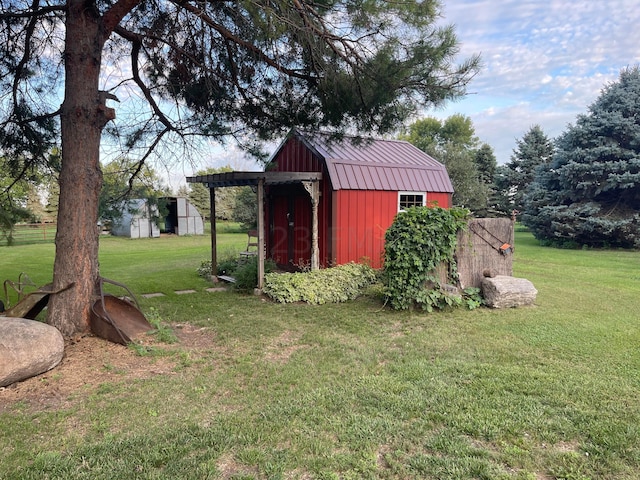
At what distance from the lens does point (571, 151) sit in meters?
14.9

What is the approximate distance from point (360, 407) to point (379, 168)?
20.4 ft

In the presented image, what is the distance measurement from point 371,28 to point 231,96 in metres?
2.27

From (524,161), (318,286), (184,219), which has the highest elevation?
(524,161)

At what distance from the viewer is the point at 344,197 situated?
305 inches

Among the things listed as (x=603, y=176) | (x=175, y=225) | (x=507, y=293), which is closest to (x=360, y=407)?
(x=507, y=293)

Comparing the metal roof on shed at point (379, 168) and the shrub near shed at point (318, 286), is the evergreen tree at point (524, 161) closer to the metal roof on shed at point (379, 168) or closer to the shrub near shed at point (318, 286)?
the metal roof on shed at point (379, 168)

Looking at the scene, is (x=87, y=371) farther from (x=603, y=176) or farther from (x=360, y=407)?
(x=603, y=176)

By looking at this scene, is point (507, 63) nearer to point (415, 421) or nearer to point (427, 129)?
point (415, 421)

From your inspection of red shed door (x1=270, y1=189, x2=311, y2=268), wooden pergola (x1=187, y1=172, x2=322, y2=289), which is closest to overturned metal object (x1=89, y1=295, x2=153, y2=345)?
wooden pergola (x1=187, y1=172, x2=322, y2=289)

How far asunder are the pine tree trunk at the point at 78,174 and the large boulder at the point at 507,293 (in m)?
5.21

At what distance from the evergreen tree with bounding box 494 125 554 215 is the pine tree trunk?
20583 millimetres

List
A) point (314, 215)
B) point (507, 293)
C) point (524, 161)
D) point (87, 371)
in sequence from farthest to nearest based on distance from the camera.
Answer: point (524, 161) → point (314, 215) → point (507, 293) → point (87, 371)

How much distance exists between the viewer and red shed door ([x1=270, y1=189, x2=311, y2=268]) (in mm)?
8523

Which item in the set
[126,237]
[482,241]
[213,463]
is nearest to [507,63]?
[482,241]
